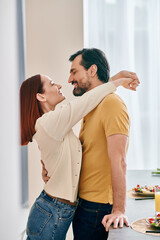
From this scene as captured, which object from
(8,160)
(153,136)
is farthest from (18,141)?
(153,136)

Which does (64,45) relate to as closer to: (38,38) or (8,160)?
(38,38)

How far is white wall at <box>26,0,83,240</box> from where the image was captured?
2.93 metres

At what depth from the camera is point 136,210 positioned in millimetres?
1530

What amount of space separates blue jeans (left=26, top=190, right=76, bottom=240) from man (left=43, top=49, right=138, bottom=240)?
69 mm

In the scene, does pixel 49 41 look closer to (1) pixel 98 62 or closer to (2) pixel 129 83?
Result: (1) pixel 98 62

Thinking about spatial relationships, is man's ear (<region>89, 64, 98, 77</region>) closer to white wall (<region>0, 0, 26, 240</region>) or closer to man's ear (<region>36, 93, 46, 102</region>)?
man's ear (<region>36, 93, 46, 102</region>)

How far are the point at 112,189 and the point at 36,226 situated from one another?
0.45m

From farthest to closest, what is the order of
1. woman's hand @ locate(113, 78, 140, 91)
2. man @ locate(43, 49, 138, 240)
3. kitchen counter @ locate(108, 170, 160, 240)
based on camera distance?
woman's hand @ locate(113, 78, 140, 91), man @ locate(43, 49, 138, 240), kitchen counter @ locate(108, 170, 160, 240)

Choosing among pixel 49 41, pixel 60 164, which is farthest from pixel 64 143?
pixel 49 41

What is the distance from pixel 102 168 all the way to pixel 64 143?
22 cm

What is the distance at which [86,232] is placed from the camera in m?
1.52

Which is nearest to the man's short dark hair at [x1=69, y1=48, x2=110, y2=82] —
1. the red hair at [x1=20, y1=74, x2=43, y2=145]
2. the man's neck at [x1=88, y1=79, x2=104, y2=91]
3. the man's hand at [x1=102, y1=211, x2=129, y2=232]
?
the man's neck at [x1=88, y1=79, x2=104, y2=91]

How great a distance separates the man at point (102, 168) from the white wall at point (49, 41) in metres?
1.38

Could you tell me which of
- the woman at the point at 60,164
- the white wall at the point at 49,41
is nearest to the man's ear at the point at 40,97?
the woman at the point at 60,164
